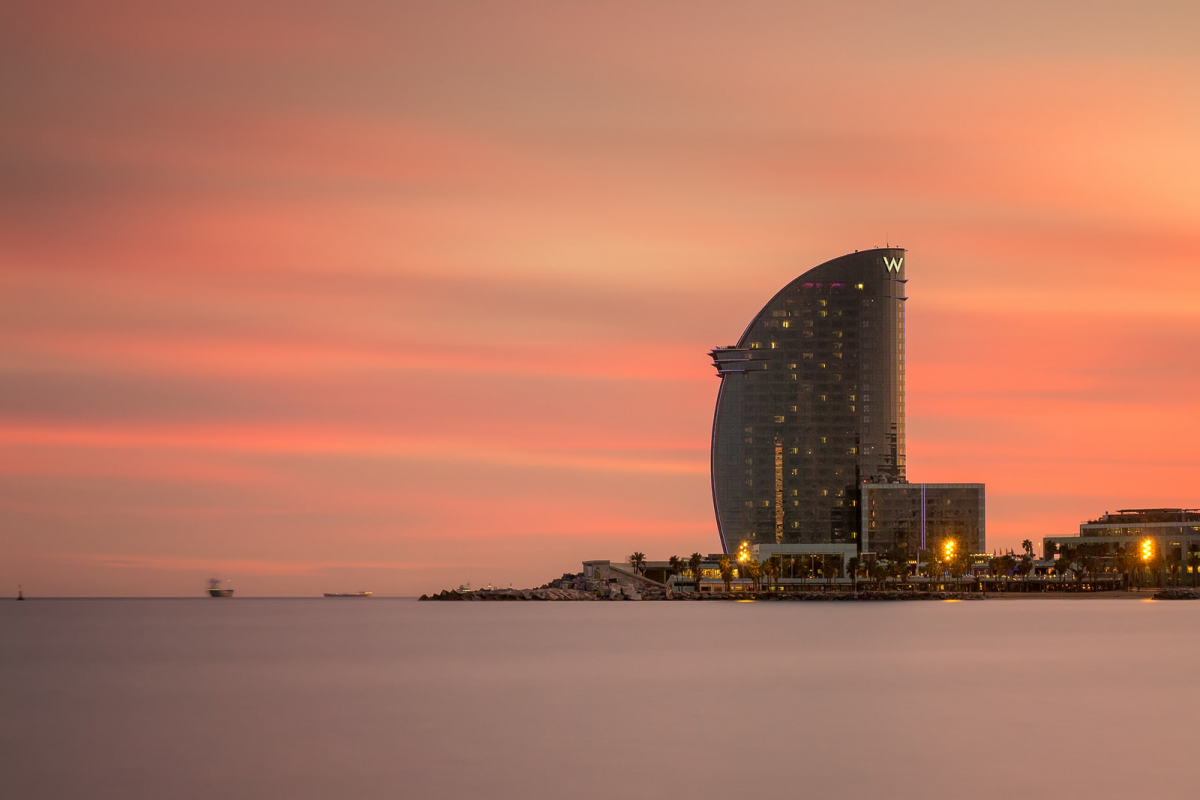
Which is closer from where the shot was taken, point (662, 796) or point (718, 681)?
point (662, 796)

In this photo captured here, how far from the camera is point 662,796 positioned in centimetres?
4397

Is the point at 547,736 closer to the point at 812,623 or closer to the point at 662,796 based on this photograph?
the point at 662,796

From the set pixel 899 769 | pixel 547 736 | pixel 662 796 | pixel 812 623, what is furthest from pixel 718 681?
pixel 812 623

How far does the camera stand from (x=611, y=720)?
213ft

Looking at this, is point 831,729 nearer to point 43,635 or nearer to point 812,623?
point 812,623

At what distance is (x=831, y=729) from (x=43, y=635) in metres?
131

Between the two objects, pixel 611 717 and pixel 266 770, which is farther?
pixel 611 717

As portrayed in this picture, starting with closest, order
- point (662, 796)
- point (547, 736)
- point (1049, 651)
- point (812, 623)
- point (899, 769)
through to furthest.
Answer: point (662, 796), point (899, 769), point (547, 736), point (1049, 651), point (812, 623)

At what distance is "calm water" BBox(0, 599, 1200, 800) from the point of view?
4725 centimetres

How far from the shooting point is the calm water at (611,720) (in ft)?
155

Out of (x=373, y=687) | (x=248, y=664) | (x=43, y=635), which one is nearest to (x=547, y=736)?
(x=373, y=687)

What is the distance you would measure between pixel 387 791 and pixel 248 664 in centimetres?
6399

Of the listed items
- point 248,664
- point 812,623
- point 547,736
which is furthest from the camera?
point 812,623

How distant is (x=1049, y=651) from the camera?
113 m
